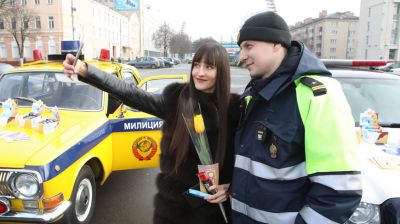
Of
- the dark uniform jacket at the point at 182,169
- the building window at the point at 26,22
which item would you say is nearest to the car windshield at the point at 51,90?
the dark uniform jacket at the point at 182,169

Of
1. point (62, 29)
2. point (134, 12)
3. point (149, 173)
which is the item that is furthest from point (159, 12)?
point (149, 173)

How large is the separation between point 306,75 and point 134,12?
107 m

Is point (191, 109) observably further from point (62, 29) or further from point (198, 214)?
point (62, 29)

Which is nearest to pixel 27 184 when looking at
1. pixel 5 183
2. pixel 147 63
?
pixel 5 183

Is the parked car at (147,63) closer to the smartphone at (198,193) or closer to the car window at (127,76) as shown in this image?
the car window at (127,76)

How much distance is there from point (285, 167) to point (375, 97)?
2865 mm

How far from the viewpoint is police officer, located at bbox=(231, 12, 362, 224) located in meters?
1.35

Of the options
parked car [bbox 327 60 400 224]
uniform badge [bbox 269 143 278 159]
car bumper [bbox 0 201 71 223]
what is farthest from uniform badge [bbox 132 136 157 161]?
uniform badge [bbox 269 143 278 159]

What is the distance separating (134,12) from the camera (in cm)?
10175

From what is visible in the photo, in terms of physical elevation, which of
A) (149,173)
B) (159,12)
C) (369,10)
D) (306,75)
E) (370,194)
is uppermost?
(159,12)

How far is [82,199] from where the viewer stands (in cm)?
356

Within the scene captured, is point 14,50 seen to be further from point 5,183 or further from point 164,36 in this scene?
point 5,183

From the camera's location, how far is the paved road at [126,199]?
403cm

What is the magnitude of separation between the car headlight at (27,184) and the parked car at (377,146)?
8.03 ft
